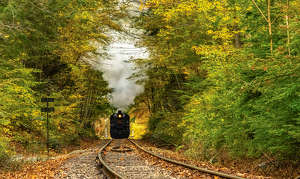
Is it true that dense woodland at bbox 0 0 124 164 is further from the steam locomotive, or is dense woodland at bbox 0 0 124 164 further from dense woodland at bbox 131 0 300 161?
dense woodland at bbox 131 0 300 161

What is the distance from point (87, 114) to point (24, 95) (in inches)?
867

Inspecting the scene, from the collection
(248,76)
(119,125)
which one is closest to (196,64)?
(248,76)

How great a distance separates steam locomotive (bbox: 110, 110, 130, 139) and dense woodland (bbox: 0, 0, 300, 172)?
Answer: 3.15 meters

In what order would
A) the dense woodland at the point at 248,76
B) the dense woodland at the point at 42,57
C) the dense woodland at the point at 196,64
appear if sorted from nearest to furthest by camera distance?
the dense woodland at the point at 248,76 → the dense woodland at the point at 196,64 → the dense woodland at the point at 42,57

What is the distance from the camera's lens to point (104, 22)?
21516 millimetres

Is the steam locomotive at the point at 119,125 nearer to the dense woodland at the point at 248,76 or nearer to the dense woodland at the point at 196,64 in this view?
the dense woodland at the point at 196,64

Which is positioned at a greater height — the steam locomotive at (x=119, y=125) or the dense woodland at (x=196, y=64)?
the dense woodland at (x=196, y=64)

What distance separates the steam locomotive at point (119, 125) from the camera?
27391 millimetres

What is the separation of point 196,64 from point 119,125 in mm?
12100

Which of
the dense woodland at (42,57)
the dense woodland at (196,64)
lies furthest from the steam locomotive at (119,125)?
the dense woodland at (42,57)

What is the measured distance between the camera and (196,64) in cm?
1822

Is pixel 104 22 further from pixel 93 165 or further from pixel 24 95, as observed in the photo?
pixel 93 165

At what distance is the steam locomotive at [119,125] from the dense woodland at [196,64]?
10.3 feet

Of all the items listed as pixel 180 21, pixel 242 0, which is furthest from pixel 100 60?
pixel 242 0
